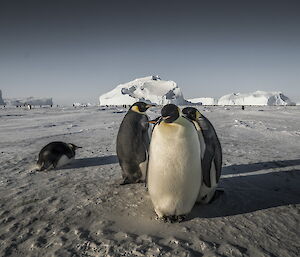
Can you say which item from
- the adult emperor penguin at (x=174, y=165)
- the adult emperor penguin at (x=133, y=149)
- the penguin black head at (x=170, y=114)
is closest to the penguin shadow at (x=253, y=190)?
the adult emperor penguin at (x=174, y=165)

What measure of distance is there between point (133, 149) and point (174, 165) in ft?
4.84

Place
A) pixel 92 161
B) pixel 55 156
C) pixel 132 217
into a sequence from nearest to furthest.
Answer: pixel 132 217, pixel 55 156, pixel 92 161

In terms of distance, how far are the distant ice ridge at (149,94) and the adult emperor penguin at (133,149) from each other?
94.4m

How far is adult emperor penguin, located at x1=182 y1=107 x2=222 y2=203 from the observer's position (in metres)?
3.22

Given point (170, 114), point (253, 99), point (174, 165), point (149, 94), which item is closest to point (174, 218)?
point (174, 165)

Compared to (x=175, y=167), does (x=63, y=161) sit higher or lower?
lower

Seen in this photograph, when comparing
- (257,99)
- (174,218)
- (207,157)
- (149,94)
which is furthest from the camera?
(257,99)

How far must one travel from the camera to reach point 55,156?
5395 millimetres

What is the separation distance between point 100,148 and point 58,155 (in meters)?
2.00

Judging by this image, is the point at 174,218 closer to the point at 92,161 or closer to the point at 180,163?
the point at 180,163

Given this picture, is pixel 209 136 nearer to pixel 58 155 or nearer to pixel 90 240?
pixel 90 240

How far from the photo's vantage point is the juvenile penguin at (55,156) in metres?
5.26

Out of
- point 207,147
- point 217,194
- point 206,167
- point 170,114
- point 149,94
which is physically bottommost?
point 217,194

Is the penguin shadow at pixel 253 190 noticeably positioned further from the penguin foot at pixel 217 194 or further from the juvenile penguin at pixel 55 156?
the juvenile penguin at pixel 55 156
